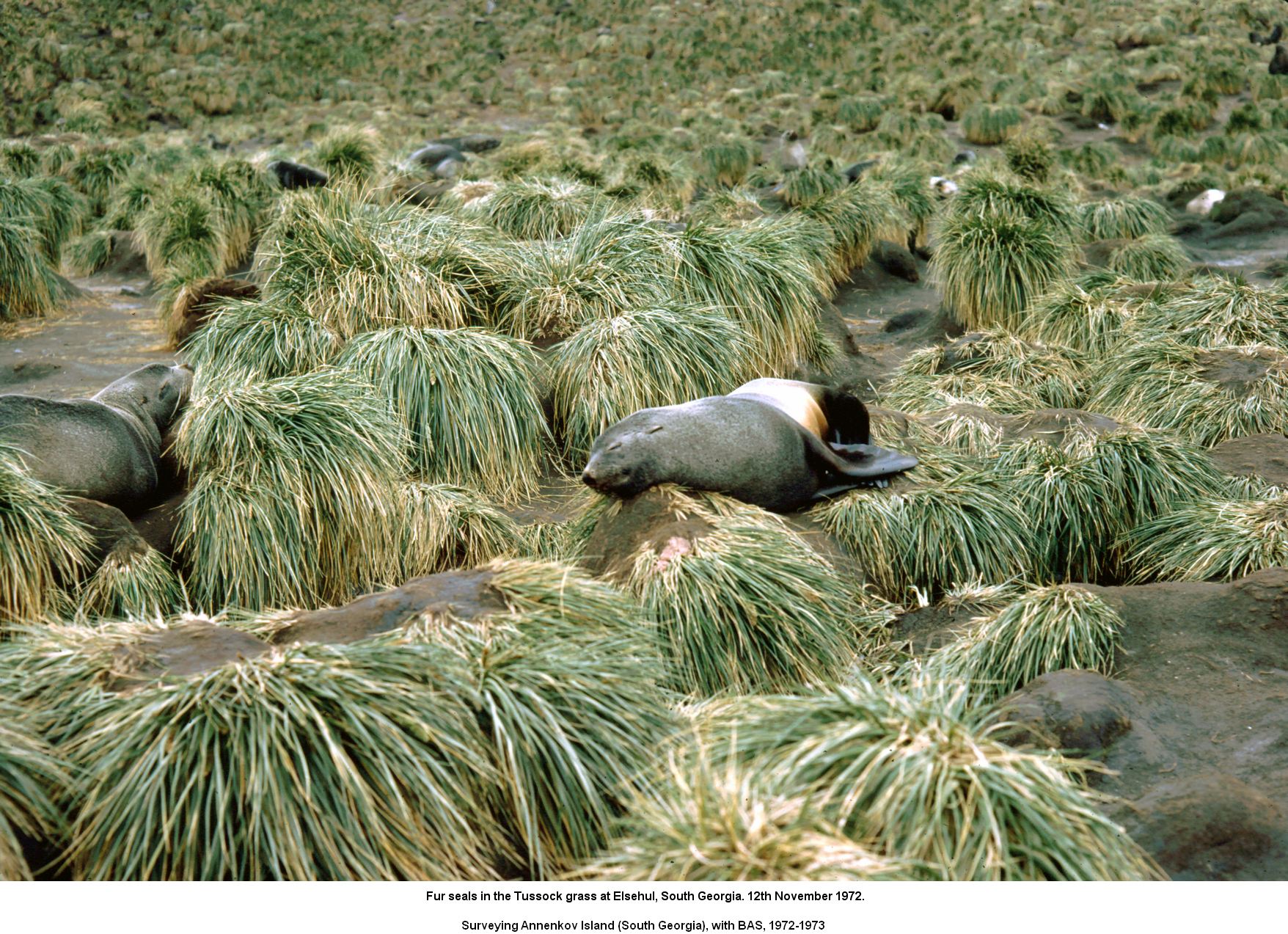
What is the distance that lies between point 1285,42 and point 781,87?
1073 cm

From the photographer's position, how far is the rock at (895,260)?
485 inches

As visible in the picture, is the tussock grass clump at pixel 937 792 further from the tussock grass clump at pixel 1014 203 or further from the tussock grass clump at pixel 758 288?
the tussock grass clump at pixel 1014 203

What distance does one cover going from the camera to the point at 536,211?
386 inches

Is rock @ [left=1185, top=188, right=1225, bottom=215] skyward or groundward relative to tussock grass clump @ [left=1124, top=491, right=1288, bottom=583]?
groundward

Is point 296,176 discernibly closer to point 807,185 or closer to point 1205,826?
point 807,185

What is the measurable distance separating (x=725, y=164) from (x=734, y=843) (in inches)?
654

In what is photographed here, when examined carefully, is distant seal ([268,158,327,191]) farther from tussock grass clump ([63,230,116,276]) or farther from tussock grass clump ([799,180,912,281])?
tussock grass clump ([799,180,912,281])

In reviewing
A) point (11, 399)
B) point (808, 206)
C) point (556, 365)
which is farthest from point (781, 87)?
point (11, 399)

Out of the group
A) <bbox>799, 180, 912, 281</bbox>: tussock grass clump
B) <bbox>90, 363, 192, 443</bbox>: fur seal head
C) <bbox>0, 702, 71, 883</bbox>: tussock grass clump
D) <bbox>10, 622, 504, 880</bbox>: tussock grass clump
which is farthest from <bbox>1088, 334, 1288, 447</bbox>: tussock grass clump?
<bbox>0, 702, 71, 883</bbox>: tussock grass clump

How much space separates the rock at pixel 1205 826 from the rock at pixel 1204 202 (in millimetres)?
13023

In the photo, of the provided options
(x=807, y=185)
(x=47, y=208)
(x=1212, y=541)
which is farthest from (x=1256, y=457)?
(x=47, y=208)

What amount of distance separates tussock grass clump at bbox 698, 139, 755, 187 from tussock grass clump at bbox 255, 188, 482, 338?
10.4 meters

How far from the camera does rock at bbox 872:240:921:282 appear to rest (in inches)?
485

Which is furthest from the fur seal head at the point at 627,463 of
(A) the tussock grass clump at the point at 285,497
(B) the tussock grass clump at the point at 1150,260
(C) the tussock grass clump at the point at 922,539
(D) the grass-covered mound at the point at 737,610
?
(B) the tussock grass clump at the point at 1150,260
